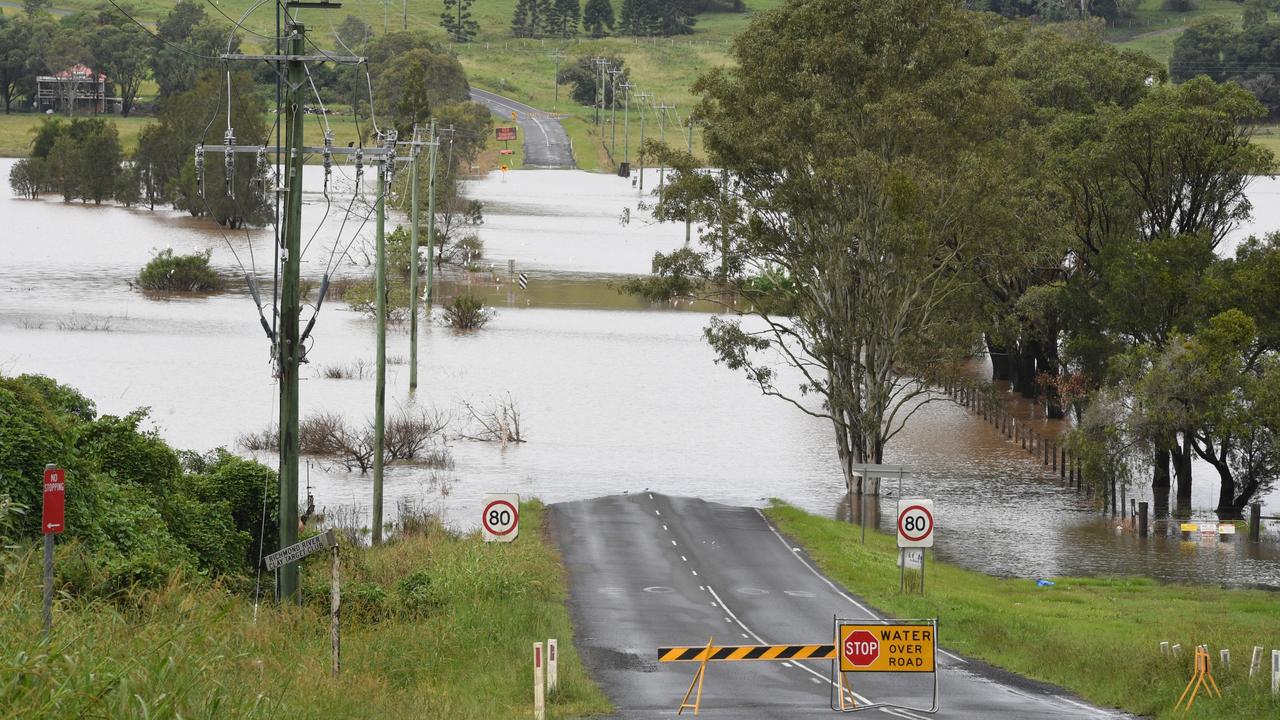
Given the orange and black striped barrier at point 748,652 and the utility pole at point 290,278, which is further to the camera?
the utility pole at point 290,278

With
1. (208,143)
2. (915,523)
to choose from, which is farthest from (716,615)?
(208,143)

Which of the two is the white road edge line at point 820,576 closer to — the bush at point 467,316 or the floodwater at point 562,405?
the floodwater at point 562,405

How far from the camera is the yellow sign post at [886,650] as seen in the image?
20.6 metres

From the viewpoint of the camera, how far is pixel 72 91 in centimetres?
18862

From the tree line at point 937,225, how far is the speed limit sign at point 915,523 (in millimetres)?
17713

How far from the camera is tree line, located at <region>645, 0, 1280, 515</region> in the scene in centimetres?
4769

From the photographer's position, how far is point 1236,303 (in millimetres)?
51031

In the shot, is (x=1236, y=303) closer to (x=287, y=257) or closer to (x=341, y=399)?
(x=341, y=399)

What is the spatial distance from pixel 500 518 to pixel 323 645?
7.25 metres

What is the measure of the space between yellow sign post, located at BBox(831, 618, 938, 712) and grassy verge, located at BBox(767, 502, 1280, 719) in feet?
10.1

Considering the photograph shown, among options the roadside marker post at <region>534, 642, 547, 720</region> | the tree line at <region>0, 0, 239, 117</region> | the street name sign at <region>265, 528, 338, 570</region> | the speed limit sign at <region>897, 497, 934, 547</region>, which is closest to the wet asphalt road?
the roadside marker post at <region>534, 642, 547, 720</region>

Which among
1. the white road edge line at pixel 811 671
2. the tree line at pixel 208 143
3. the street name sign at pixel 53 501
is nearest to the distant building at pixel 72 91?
the tree line at pixel 208 143

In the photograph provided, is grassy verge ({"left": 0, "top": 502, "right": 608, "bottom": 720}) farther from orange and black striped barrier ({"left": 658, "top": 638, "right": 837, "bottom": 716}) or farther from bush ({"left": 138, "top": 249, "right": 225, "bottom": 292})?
bush ({"left": 138, "top": 249, "right": 225, "bottom": 292})

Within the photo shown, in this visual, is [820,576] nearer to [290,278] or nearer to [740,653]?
[740,653]
